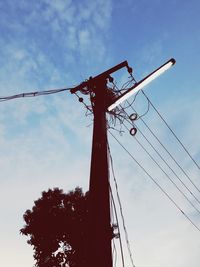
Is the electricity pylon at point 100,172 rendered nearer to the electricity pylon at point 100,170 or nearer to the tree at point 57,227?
the electricity pylon at point 100,170

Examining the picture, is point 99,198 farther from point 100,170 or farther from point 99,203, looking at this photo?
point 100,170

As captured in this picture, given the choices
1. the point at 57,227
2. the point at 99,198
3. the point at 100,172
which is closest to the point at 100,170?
the point at 100,172

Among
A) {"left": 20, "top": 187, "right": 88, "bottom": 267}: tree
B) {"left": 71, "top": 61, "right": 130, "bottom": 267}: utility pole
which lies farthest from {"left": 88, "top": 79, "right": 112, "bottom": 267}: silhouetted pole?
{"left": 20, "top": 187, "right": 88, "bottom": 267}: tree

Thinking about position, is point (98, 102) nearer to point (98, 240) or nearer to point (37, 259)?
point (98, 240)

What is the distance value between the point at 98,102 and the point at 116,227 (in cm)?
309

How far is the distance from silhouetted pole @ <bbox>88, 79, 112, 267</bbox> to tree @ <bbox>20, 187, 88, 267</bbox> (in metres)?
16.2

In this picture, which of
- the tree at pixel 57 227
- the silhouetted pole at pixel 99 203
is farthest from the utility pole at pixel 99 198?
the tree at pixel 57 227

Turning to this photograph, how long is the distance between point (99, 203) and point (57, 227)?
18.5 meters

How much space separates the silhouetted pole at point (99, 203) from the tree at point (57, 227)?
53.3 feet

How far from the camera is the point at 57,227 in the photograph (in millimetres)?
23031

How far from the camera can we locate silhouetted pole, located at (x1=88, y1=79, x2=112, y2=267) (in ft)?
17.5

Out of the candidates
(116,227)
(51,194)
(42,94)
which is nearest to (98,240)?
(116,227)

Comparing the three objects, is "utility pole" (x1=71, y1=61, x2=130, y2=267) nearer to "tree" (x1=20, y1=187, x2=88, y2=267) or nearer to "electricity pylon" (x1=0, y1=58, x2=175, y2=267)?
"electricity pylon" (x1=0, y1=58, x2=175, y2=267)

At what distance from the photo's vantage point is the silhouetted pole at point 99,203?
5.35 m
